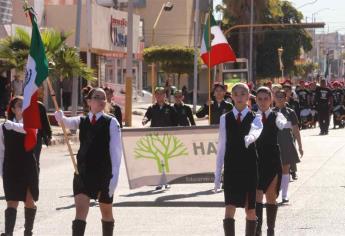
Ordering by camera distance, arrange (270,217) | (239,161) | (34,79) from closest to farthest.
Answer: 1. (239,161)
2. (34,79)
3. (270,217)

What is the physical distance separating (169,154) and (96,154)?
568cm

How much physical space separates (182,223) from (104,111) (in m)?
3.00

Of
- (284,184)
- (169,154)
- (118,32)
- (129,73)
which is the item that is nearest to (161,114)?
(169,154)

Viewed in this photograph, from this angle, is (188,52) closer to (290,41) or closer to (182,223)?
(290,41)

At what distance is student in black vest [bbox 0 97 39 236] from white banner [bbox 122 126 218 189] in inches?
159

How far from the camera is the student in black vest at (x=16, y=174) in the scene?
9617 mm

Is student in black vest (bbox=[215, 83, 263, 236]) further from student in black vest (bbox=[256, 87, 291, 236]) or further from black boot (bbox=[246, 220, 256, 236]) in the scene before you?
student in black vest (bbox=[256, 87, 291, 236])

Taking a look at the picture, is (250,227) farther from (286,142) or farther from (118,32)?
(118,32)

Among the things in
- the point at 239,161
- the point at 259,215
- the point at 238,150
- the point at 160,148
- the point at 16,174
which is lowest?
the point at 259,215

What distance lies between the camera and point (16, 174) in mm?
9672

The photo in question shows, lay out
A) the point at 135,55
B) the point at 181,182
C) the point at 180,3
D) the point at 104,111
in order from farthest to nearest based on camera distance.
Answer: the point at 180,3 → the point at 135,55 → the point at 181,182 → the point at 104,111

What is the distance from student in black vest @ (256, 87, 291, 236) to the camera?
31.6 feet

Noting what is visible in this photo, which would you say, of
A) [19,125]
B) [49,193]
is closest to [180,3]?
[49,193]

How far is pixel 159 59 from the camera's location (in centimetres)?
5853
